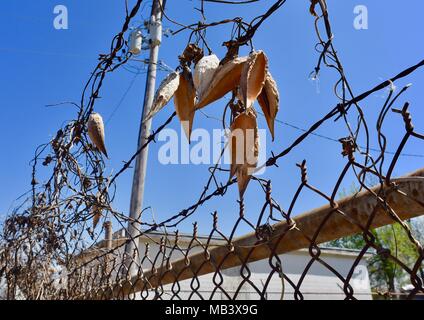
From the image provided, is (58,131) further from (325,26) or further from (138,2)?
(325,26)

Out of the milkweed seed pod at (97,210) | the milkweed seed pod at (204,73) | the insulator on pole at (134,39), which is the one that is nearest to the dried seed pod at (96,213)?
the milkweed seed pod at (97,210)

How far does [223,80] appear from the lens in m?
0.75

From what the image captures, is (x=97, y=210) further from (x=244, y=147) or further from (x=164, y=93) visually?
(x=244, y=147)

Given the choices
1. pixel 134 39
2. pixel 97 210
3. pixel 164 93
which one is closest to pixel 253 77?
pixel 164 93

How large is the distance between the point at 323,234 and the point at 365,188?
0.49 feet

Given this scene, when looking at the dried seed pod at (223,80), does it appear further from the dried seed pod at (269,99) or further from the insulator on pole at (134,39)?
the insulator on pole at (134,39)

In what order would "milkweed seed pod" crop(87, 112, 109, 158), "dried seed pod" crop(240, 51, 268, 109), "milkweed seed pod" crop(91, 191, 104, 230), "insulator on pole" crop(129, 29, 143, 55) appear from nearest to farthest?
"dried seed pod" crop(240, 51, 268, 109), "milkweed seed pod" crop(87, 112, 109, 158), "milkweed seed pod" crop(91, 191, 104, 230), "insulator on pole" crop(129, 29, 143, 55)

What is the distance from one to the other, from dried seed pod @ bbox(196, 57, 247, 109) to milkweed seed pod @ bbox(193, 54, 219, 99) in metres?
0.01

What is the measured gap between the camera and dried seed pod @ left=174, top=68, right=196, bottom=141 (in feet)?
2.92

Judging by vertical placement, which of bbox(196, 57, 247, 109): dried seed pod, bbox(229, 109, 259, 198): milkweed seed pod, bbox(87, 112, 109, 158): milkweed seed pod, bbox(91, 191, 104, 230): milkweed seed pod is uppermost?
bbox(87, 112, 109, 158): milkweed seed pod

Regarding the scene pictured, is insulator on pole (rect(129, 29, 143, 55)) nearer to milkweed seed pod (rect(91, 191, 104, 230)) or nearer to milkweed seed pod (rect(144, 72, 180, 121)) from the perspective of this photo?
milkweed seed pod (rect(91, 191, 104, 230))

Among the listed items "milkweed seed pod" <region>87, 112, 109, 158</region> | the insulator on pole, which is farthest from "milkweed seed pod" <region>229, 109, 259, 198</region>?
the insulator on pole

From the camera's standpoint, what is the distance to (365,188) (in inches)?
27.0
